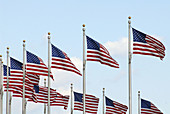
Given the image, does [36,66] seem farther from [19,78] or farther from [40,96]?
[40,96]

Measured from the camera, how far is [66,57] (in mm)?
44531

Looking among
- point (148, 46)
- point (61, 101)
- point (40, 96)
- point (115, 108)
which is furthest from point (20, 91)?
point (148, 46)

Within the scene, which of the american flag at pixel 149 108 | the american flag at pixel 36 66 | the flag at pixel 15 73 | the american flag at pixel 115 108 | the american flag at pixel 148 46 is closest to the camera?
the american flag at pixel 148 46

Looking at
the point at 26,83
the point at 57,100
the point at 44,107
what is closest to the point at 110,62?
the point at 26,83

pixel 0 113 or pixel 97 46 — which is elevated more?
pixel 97 46

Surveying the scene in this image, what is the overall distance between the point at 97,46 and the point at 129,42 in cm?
243

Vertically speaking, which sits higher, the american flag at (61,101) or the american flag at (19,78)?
the american flag at (19,78)

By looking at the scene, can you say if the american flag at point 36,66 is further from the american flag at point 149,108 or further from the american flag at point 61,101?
the american flag at point 149,108

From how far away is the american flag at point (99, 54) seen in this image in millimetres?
41844

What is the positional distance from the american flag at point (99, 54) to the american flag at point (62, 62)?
1.66 meters

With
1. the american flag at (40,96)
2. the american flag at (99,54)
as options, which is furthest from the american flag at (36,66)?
the american flag at (40,96)

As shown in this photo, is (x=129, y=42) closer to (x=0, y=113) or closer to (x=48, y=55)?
(x=48, y=55)

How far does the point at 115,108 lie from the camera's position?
55375mm

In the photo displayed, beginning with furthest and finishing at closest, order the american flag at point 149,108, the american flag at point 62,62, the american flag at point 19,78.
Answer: the american flag at point 149,108
the american flag at point 19,78
the american flag at point 62,62
